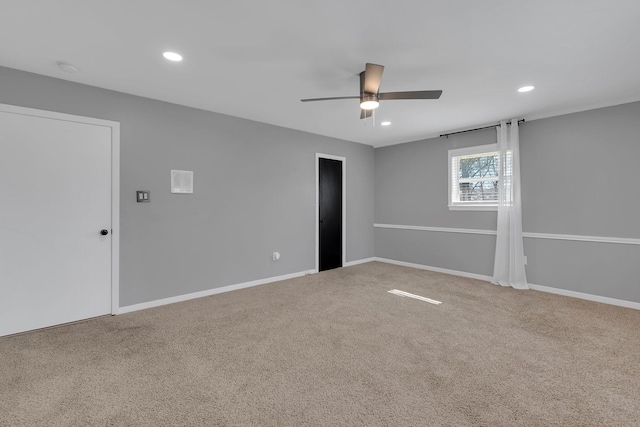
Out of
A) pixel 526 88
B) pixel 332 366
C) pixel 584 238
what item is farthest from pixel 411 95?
pixel 584 238

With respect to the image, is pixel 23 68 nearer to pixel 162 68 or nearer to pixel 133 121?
pixel 133 121

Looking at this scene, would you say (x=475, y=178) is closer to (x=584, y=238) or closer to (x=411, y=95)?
Result: (x=584, y=238)

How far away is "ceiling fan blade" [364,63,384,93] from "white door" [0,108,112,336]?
9.30 ft

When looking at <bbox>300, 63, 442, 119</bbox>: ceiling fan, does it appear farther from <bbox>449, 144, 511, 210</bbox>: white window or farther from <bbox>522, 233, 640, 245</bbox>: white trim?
<bbox>522, 233, 640, 245</bbox>: white trim

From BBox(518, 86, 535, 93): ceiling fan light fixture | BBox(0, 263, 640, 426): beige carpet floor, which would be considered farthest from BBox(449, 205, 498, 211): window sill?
BBox(518, 86, 535, 93): ceiling fan light fixture

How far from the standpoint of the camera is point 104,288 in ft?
10.5

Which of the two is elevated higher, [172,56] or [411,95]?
[172,56]

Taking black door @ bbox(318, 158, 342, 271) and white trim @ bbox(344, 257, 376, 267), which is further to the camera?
white trim @ bbox(344, 257, 376, 267)

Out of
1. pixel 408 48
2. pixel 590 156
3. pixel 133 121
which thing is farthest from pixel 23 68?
pixel 590 156

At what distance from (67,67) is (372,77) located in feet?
9.11

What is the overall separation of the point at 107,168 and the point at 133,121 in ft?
2.02

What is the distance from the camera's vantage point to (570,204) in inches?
155

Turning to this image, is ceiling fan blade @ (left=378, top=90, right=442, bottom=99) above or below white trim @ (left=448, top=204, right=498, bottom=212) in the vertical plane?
above

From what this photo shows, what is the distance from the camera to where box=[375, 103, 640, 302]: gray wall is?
3.54m
